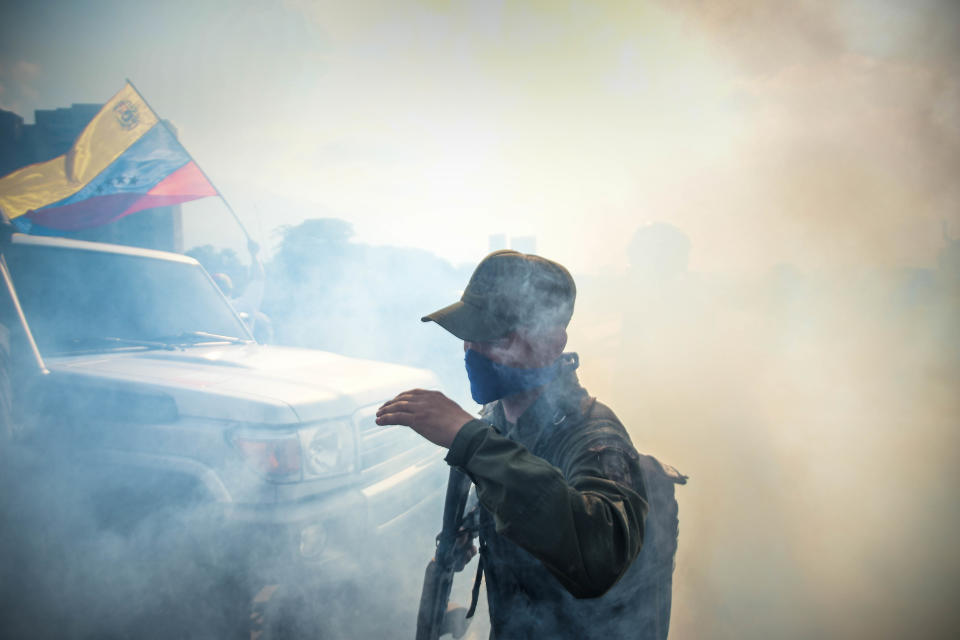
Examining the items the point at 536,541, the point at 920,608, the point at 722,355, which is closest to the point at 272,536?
the point at 536,541

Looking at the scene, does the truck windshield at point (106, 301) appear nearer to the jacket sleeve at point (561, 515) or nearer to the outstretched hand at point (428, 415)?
the outstretched hand at point (428, 415)

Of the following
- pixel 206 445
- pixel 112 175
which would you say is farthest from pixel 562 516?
pixel 112 175

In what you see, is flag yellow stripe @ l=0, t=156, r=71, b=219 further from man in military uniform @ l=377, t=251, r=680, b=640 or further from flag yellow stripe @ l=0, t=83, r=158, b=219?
man in military uniform @ l=377, t=251, r=680, b=640

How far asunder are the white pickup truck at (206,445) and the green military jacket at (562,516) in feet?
4.23

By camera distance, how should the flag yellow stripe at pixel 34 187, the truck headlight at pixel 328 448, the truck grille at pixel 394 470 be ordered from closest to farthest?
the truck headlight at pixel 328 448
the truck grille at pixel 394 470
the flag yellow stripe at pixel 34 187

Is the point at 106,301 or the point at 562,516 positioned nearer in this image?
the point at 562,516

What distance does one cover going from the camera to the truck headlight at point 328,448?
92.7 inches

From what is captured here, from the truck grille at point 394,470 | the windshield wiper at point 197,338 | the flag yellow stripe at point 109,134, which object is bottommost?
the truck grille at point 394,470

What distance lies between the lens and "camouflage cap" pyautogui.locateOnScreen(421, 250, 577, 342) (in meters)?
1.39

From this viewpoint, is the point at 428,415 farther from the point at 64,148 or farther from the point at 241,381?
the point at 64,148

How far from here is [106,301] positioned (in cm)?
313

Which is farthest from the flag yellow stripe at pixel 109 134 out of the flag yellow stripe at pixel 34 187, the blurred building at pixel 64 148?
the blurred building at pixel 64 148

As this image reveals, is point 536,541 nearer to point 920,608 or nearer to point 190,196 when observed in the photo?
point 920,608

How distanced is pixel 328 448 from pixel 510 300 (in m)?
1.69
